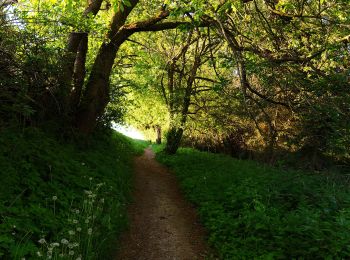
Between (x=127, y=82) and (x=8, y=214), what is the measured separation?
37.8 ft

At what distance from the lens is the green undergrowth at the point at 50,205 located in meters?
4.66

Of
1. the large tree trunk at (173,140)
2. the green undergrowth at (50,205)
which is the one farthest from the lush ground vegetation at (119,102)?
the large tree trunk at (173,140)

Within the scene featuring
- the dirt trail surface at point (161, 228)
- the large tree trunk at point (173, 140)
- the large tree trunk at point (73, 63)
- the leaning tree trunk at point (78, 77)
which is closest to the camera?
the dirt trail surface at point (161, 228)

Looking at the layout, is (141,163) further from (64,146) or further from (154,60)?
(64,146)

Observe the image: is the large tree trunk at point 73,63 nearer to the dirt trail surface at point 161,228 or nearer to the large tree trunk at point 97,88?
the large tree trunk at point 97,88

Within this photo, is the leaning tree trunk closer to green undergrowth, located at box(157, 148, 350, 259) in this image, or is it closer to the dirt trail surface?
the dirt trail surface

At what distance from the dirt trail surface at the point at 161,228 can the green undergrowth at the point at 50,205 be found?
46 cm

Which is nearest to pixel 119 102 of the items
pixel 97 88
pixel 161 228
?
pixel 97 88

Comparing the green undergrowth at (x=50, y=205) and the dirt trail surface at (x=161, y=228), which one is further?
the dirt trail surface at (x=161, y=228)

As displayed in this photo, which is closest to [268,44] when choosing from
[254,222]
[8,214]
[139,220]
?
[254,222]

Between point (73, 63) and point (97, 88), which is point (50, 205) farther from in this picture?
point (97, 88)

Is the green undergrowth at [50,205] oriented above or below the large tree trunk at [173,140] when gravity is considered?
below

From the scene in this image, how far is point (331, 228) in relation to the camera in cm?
611

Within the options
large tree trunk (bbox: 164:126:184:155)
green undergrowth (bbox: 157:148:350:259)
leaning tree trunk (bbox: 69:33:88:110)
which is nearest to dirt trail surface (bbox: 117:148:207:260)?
green undergrowth (bbox: 157:148:350:259)
